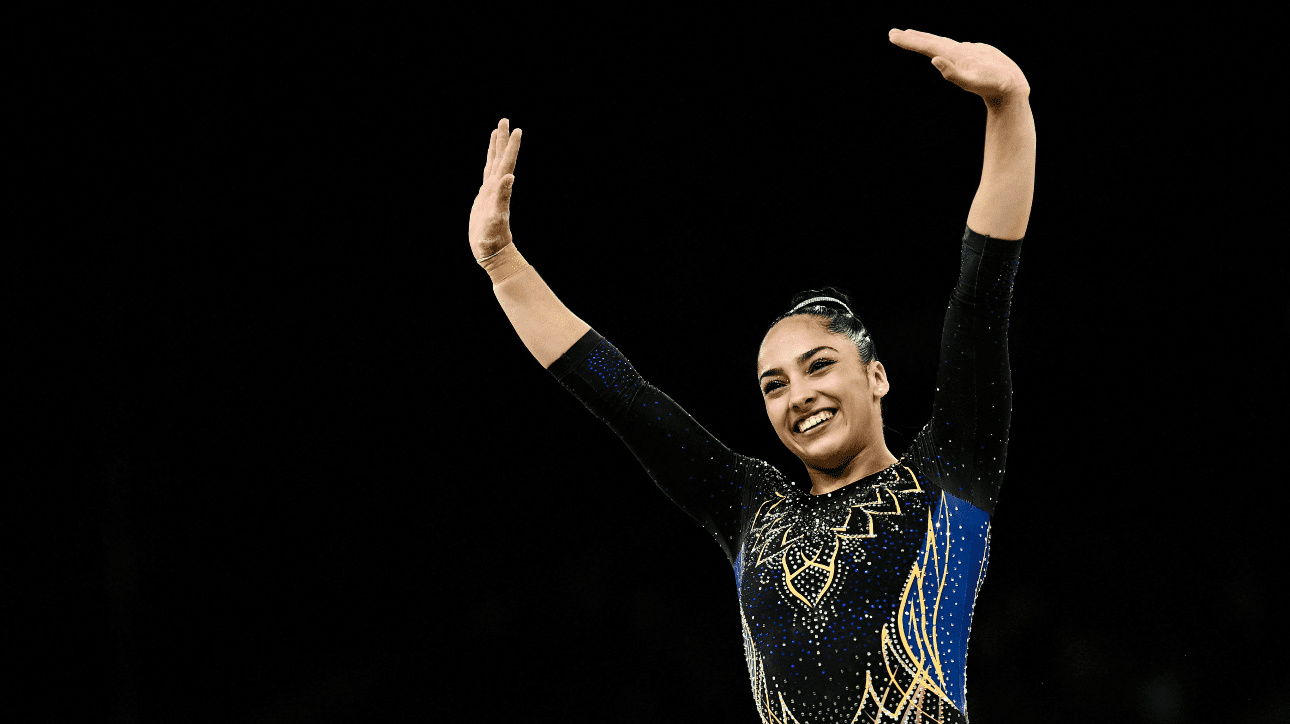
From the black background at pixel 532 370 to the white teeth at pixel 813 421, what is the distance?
1.00 m

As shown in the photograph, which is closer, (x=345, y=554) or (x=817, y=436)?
(x=817, y=436)

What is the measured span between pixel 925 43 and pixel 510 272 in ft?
2.31

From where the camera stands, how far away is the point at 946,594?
1.30 m

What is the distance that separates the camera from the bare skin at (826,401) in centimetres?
145

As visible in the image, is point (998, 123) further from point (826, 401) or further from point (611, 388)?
point (611, 388)

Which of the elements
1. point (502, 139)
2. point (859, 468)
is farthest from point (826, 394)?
point (502, 139)

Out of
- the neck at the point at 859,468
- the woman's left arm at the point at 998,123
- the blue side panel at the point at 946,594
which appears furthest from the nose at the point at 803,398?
the woman's left arm at the point at 998,123

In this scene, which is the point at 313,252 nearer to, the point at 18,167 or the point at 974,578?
the point at 18,167

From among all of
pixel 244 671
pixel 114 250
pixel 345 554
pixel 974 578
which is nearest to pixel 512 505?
pixel 345 554

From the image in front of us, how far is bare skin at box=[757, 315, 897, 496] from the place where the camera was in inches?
57.1

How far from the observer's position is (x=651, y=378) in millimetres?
2730

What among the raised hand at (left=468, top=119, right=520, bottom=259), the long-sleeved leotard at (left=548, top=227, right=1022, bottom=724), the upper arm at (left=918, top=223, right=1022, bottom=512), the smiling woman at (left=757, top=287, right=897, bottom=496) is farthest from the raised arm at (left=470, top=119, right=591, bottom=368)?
the upper arm at (left=918, top=223, right=1022, bottom=512)

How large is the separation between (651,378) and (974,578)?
4.81 ft

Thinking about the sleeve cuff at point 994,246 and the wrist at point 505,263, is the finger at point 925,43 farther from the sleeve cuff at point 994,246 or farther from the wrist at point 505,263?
the wrist at point 505,263
